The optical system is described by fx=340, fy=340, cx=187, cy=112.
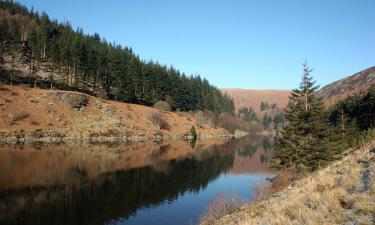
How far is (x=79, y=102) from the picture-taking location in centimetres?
10206

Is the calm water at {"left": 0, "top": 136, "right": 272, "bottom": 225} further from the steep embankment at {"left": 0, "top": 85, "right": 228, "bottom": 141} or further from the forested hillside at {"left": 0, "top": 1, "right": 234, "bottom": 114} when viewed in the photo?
the forested hillside at {"left": 0, "top": 1, "right": 234, "bottom": 114}

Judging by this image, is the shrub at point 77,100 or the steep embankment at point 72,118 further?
the shrub at point 77,100

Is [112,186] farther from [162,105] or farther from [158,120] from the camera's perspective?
[162,105]

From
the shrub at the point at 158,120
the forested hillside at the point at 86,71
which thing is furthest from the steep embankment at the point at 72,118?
the forested hillside at the point at 86,71

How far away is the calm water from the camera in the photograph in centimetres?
2784

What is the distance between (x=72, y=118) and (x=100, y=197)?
66.4m

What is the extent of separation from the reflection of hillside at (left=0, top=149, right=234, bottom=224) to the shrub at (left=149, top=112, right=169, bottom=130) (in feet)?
215

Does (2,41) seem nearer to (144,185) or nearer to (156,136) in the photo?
(156,136)

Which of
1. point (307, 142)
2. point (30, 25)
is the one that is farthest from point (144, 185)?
point (30, 25)

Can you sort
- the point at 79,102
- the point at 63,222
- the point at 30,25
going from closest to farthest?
the point at 63,222
the point at 79,102
the point at 30,25

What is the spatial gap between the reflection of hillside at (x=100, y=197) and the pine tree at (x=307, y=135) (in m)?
12.1

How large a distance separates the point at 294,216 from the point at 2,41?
428 ft

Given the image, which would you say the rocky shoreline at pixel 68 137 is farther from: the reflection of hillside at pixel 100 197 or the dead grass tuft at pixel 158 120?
the reflection of hillside at pixel 100 197

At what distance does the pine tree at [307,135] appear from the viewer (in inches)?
1401
